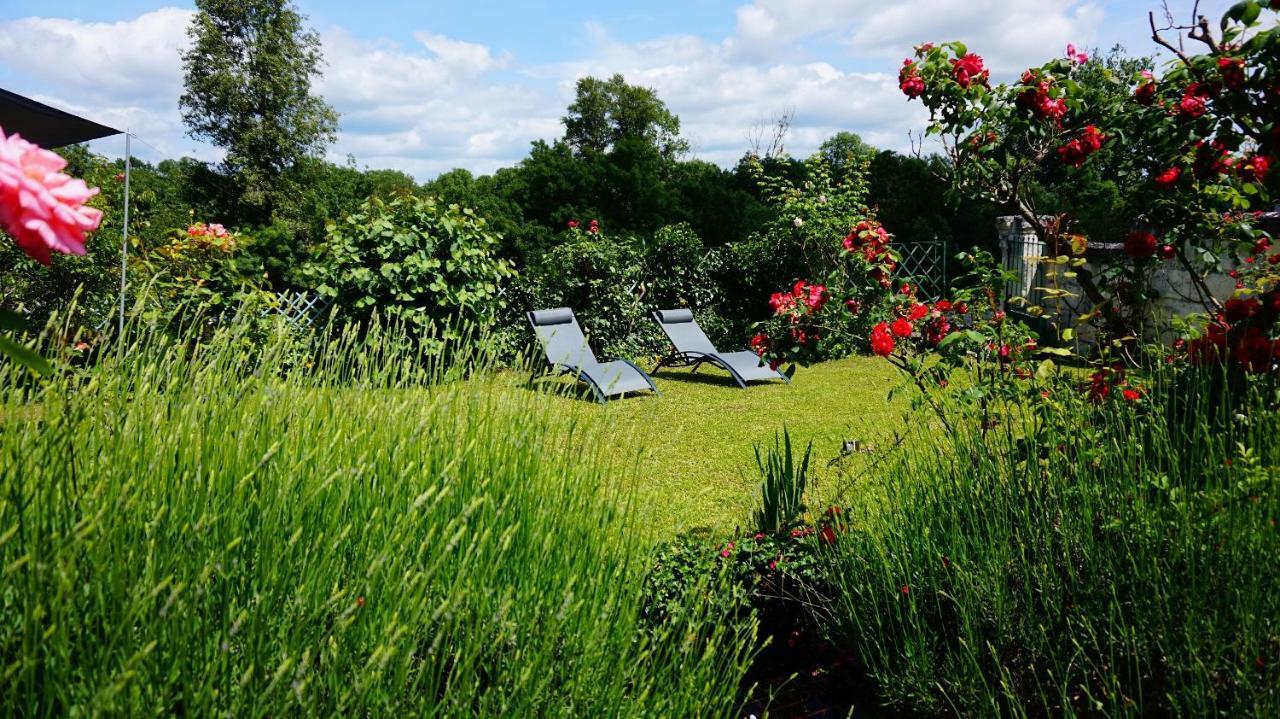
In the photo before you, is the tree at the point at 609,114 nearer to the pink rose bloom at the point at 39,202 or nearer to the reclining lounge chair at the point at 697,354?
the reclining lounge chair at the point at 697,354

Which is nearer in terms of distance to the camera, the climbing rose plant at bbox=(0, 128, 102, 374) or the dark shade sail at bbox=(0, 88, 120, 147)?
the climbing rose plant at bbox=(0, 128, 102, 374)

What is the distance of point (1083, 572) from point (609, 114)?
38975mm

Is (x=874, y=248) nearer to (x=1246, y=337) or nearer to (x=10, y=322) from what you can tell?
(x=1246, y=337)

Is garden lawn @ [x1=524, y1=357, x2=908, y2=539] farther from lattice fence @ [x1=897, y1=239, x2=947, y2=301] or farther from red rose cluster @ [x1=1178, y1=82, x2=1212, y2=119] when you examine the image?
lattice fence @ [x1=897, y1=239, x2=947, y2=301]

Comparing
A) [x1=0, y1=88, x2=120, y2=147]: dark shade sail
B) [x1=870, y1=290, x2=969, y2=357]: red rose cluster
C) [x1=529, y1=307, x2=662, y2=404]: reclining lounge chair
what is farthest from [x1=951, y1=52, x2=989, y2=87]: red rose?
[x1=0, y1=88, x2=120, y2=147]: dark shade sail

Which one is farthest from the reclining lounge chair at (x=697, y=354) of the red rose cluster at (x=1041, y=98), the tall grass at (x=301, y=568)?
the tall grass at (x=301, y=568)

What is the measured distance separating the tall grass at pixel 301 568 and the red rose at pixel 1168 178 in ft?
8.62

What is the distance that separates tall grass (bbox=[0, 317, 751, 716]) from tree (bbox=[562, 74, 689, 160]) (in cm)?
3773

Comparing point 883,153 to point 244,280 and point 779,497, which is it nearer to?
point 244,280

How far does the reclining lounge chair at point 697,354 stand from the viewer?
8703mm

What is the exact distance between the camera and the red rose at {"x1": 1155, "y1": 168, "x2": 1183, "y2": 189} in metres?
3.42

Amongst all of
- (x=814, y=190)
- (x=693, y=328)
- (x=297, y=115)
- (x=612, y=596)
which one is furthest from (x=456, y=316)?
(x=297, y=115)

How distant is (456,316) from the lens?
834 cm

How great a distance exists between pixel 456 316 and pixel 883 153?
1116 centimetres
